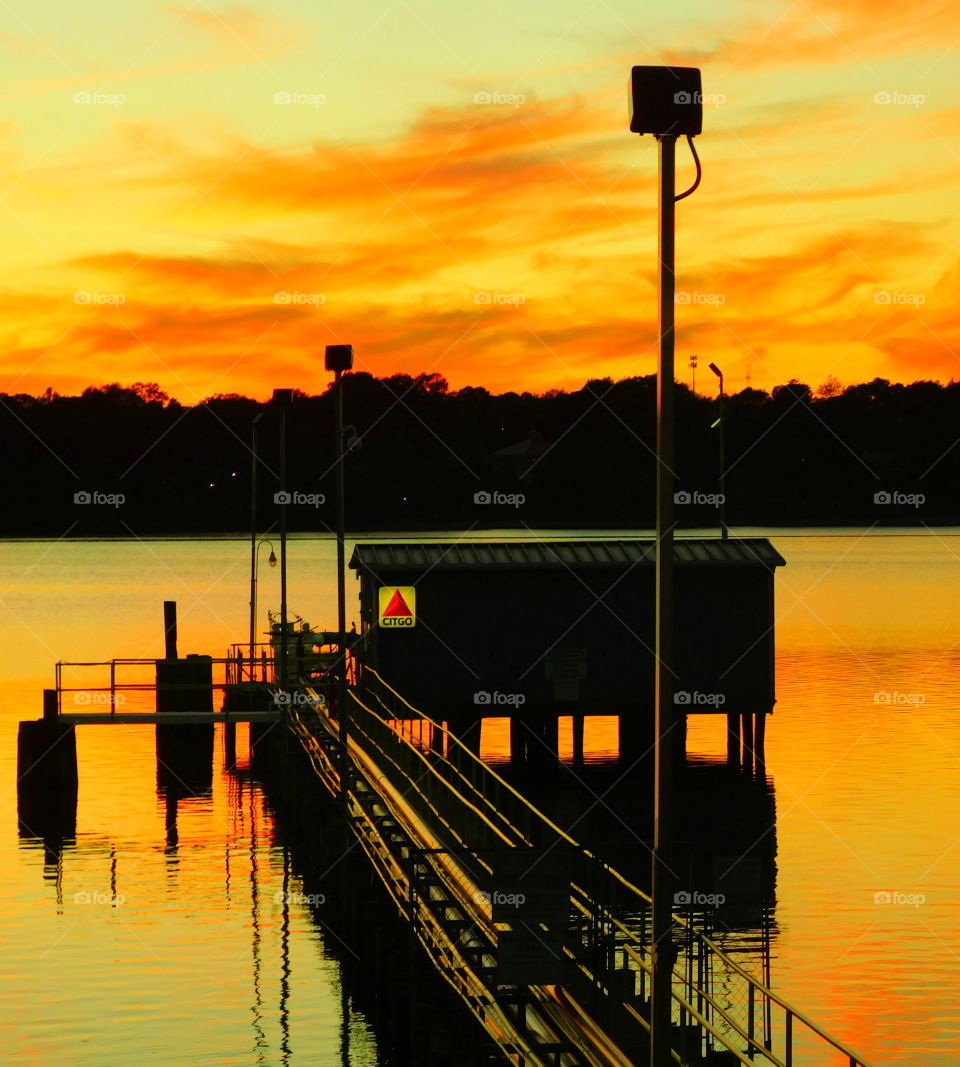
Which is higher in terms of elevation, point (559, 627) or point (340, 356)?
point (340, 356)

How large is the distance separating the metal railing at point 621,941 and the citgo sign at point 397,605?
68.0 inches

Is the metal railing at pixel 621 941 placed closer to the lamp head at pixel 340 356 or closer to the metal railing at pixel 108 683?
the lamp head at pixel 340 356

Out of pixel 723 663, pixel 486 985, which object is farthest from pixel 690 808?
pixel 486 985

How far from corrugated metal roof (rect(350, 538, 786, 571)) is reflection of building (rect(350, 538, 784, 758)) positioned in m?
0.04

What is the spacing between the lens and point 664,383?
15.4m

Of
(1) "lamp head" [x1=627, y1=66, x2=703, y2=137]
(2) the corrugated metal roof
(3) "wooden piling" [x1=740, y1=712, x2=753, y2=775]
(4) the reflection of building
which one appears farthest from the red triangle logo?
(1) "lamp head" [x1=627, y1=66, x2=703, y2=137]

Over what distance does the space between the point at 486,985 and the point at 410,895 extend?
4.08 m

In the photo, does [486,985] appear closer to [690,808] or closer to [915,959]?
[915,959]

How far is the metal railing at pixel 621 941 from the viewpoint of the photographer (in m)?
17.3

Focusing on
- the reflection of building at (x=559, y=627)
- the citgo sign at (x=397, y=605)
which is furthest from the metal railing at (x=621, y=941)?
the reflection of building at (x=559, y=627)

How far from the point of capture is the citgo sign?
45.5 m

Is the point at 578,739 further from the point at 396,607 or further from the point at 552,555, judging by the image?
the point at 396,607

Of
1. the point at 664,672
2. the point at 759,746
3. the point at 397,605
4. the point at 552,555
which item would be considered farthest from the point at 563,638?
the point at 664,672

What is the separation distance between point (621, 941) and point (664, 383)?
756 centimetres
